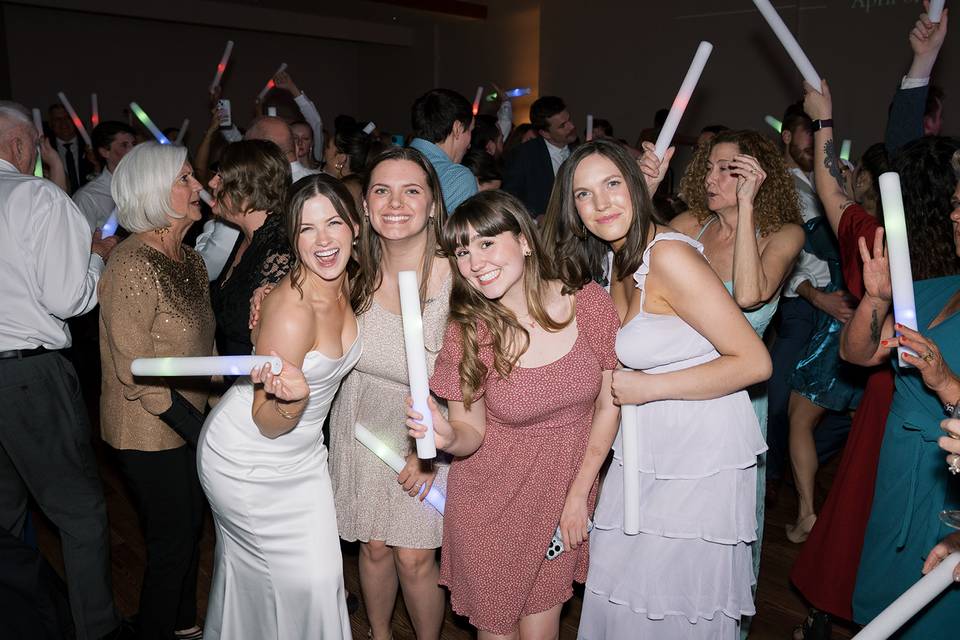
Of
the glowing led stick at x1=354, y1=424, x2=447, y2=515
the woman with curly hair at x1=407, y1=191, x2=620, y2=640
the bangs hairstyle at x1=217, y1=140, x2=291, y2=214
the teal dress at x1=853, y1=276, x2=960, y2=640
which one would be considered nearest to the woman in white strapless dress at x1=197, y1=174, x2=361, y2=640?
the glowing led stick at x1=354, y1=424, x2=447, y2=515

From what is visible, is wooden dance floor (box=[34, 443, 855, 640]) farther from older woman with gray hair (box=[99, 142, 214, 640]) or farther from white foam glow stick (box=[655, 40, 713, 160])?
white foam glow stick (box=[655, 40, 713, 160])

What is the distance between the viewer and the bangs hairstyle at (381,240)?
2.38 m

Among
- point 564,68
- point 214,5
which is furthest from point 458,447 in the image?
point 214,5

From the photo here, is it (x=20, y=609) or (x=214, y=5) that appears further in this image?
(x=214, y=5)

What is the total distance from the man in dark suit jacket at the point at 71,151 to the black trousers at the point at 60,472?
598 centimetres

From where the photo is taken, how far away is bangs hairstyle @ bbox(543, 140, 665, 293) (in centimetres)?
207

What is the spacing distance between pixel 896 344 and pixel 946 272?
0.54 metres

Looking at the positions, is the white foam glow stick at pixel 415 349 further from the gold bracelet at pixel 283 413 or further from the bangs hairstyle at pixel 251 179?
the bangs hairstyle at pixel 251 179

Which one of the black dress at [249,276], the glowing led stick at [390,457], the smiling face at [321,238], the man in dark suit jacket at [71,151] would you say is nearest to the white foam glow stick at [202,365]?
the smiling face at [321,238]

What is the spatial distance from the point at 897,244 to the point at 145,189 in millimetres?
2087

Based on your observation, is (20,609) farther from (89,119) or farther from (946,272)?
(89,119)

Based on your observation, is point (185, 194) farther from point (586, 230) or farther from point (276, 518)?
point (586, 230)

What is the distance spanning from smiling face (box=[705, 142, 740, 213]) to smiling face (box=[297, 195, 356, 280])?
1404mm

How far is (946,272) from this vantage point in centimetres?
197
